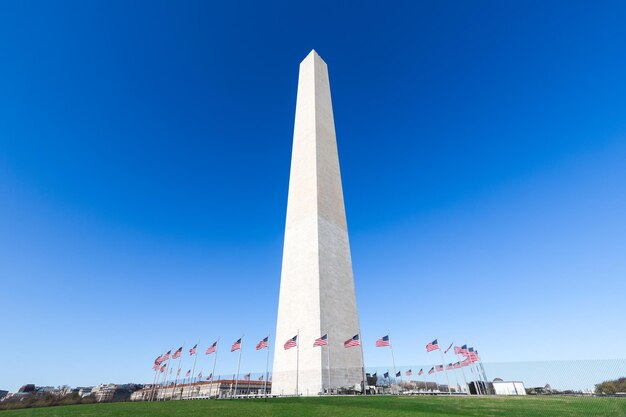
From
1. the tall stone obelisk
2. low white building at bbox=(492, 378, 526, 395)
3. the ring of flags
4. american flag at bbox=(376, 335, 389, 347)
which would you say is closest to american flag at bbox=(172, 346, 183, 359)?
the ring of flags

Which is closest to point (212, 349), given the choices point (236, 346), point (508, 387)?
point (236, 346)

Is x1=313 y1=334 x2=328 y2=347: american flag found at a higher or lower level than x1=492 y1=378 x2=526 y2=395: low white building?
→ higher

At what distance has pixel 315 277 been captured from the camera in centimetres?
2884

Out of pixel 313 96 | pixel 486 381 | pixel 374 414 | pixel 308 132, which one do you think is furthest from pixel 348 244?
pixel 374 414

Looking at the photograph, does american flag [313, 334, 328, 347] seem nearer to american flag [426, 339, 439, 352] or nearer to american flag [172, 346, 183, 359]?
american flag [426, 339, 439, 352]

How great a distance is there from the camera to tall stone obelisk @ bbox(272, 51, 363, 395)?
26.6 metres

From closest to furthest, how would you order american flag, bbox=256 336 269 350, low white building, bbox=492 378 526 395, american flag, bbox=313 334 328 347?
1. american flag, bbox=313 334 328 347
2. low white building, bbox=492 378 526 395
3. american flag, bbox=256 336 269 350

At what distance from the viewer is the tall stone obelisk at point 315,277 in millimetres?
26625

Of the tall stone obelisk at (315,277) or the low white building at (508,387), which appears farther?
the tall stone obelisk at (315,277)

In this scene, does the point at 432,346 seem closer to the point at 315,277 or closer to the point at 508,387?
the point at 508,387

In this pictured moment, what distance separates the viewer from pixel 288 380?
2706cm

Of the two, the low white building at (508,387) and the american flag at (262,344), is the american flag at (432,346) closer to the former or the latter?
the low white building at (508,387)

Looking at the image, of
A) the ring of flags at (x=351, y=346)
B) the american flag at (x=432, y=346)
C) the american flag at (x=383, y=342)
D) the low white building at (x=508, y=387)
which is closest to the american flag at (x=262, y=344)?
the ring of flags at (x=351, y=346)

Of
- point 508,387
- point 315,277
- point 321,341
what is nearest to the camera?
point 321,341
